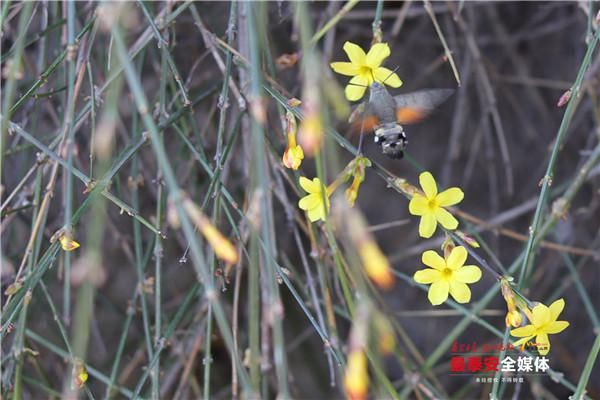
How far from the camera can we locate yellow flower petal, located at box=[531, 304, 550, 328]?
4.69 feet

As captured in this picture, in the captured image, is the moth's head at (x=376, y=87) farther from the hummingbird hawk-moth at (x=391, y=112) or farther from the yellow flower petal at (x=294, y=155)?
the yellow flower petal at (x=294, y=155)

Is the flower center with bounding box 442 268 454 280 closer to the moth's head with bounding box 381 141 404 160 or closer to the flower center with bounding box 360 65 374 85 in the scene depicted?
the moth's head with bounding box 381 141 404 160

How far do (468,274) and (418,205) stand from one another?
18cm

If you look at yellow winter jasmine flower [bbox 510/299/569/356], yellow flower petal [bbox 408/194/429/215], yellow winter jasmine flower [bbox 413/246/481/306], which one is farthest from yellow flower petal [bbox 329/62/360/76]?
yellow winter jasmine flower [bbox 510/299/569/356]

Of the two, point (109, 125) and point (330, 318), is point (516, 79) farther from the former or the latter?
point (109, 125)

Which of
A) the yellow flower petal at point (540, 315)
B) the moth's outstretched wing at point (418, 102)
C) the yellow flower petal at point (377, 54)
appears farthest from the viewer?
the moth's outstretched wing at point (418, 102)

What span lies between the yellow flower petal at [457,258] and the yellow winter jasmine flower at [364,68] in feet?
1.32

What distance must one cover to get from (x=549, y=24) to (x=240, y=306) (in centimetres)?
176

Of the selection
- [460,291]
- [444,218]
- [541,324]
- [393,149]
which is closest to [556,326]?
[541,324]

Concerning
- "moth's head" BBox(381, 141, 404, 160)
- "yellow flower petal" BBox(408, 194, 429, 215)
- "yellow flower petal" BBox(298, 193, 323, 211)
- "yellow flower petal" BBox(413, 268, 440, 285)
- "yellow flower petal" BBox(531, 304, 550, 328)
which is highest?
"moth's head" BBox(381, 141, 404, 160)

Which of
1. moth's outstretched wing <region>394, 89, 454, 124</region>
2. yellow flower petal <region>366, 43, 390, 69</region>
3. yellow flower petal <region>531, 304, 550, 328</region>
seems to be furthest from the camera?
moth's outstretched wing <region>394, 89, 454, 124</region>

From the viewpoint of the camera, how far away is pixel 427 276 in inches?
60.3

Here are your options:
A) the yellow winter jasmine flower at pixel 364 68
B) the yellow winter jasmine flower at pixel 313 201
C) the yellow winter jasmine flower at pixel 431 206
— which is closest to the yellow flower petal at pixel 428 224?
the yellow winter jasmine flower at pixel 431 206

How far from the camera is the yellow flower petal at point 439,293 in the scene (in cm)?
152
